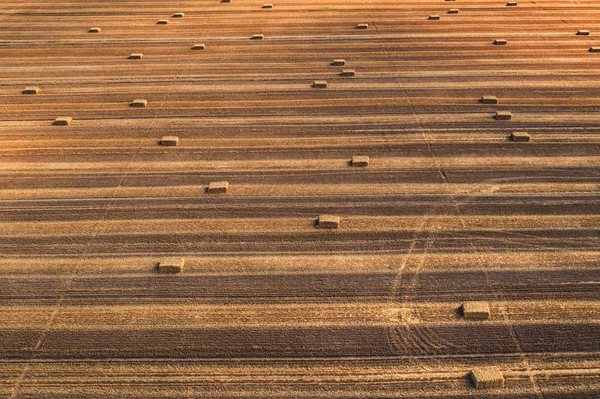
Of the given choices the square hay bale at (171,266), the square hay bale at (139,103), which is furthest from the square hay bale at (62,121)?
the square hay bale at (171,266)

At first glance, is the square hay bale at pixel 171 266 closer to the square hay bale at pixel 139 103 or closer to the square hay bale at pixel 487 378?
the square hay bale at pixel 487 378

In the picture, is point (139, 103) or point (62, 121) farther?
point (139, 103)

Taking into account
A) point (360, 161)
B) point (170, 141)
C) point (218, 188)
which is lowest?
point (218, 188)

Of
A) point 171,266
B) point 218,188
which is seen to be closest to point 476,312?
point 171,266

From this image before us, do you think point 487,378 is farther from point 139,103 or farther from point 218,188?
point 139,103

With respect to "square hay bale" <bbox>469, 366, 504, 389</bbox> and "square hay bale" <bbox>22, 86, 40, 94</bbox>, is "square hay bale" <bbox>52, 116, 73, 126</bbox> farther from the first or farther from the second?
"square hay bale" <bbox>469, 366, 504, 389</bbox>

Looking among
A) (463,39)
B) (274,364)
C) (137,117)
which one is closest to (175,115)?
(137,117)
